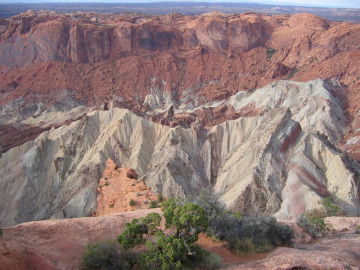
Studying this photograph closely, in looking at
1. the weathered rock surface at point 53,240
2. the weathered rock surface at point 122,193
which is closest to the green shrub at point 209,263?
the weathered rock surface at point 53,240

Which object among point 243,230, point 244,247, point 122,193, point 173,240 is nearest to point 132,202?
point 122,193

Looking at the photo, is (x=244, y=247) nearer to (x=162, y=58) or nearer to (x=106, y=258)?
(x=106, y=258)

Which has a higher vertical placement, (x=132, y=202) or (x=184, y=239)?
(x=184, y=239)

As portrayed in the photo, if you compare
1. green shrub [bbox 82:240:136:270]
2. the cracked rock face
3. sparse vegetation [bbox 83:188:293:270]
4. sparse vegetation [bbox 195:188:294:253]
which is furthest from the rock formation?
green shrub [bbox 82:240:136:270]

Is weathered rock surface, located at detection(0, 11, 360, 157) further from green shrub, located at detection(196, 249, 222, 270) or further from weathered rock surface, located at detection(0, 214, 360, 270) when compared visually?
green shrub, located at detection(196, 249, 222, 270)

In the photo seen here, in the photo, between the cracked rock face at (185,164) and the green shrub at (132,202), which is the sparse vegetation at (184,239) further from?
the cracked rock face at (185,164)

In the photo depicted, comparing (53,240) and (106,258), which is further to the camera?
(53,240)
